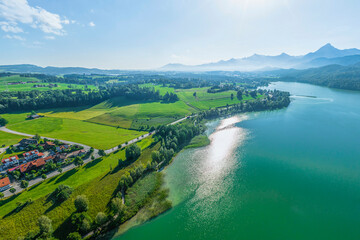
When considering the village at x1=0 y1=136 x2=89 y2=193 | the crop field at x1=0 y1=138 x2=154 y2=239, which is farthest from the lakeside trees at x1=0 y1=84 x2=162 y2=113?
the crop field at x1=0 y1=138 x2=154 y2=239

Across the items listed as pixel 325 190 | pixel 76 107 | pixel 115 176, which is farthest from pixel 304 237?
pixel 76 107

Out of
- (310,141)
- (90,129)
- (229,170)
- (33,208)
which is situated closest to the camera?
(33,208)

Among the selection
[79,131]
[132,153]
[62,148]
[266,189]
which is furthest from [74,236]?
[79,131]

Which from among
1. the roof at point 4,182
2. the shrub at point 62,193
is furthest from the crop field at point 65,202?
the roof at point 4,182

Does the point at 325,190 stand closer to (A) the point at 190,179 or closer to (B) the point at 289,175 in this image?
(B) the point at 289,175

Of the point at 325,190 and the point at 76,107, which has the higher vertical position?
the point at 76,107
